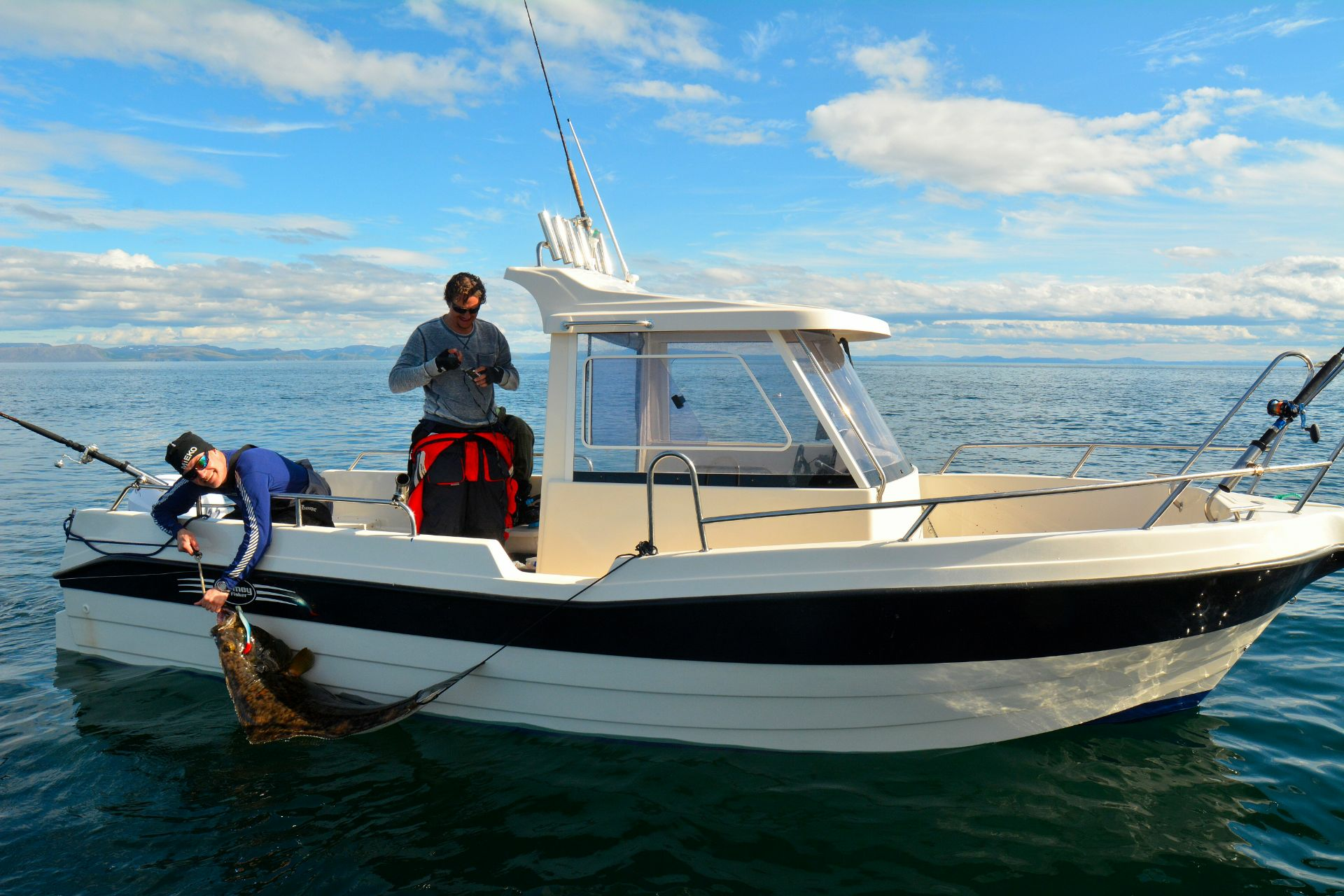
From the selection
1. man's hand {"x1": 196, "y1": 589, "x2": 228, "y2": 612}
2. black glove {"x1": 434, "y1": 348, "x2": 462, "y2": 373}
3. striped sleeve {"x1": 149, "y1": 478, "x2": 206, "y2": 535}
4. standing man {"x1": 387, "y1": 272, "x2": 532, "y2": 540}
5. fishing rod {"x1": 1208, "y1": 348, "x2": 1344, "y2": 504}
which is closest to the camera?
fishing rod {"x1": 1208, "y1": 348, "x2": 1344, "y2": 504}

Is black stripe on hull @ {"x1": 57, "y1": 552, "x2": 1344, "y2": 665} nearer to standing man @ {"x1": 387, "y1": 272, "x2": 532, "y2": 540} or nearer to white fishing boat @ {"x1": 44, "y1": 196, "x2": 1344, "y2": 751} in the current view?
white fishing boat @ {"x1": 44, "y1": 196, "x2": 1344, "y2": 751}

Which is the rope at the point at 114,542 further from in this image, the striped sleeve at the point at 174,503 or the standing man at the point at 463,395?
the standing man at the point at 463,395

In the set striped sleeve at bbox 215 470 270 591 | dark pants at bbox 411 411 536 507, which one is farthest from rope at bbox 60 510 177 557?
dark pants at bbox 411 411 536 507

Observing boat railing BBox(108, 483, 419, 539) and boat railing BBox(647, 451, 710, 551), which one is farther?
boat railing BBox(108, 483, 419, 539)

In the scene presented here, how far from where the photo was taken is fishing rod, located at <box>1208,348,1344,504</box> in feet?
12.2

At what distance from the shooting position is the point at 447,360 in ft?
14.8

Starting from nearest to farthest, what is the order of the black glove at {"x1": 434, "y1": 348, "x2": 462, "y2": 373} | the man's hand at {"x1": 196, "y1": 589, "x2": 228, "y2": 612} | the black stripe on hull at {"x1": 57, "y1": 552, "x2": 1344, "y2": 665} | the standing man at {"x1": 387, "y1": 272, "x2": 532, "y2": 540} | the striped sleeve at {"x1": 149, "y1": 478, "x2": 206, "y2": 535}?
the black stripe on hull at {"x1": 57, "y1": 552, "x2": 1344, "y2": 665} → the black glove at {"x1": 434, "y1": 348, "x2": 462, "y2": 373} → the man's hand at {"x1": 196, "y1": 589, "x2": 228, "y2": 612} → the standing man at {"x1": 387, "y1": 272, "x2": 532, "y2": 540} → the striped sleeve at {"x1": 149, "y1": 478, "x2": 206, "y2": 535}

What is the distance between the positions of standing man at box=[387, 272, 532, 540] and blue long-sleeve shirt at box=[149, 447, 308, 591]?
817 mm

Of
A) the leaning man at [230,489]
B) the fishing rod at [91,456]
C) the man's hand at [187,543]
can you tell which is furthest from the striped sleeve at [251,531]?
the fishing rod at [91,456]

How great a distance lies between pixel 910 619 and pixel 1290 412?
2.18m

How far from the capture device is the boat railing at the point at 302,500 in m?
4.28

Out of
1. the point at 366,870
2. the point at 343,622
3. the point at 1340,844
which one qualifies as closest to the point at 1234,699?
the point at 1340,844

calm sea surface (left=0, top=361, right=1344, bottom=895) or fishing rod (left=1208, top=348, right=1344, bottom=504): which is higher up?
fishing rod (left=1208, top=348, right=1344, bottom=504)

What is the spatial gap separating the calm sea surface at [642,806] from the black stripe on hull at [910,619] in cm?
67
